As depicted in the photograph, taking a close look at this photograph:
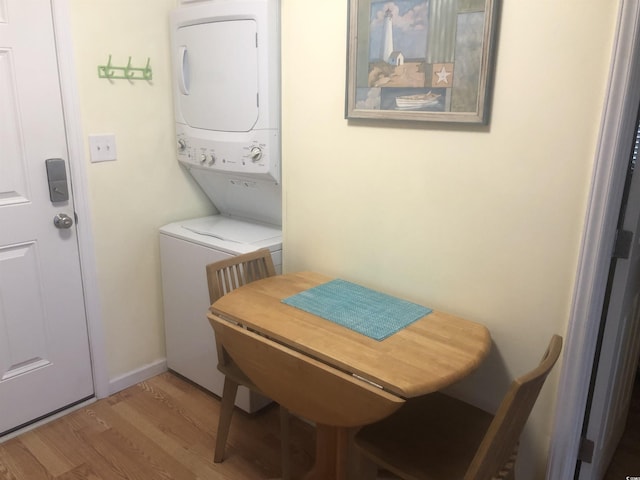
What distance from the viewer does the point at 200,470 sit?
6.77 ft

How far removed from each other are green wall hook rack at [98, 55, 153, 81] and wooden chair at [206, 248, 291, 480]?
3.33 feet

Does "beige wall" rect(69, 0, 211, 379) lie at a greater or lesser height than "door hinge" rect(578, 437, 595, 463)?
greater

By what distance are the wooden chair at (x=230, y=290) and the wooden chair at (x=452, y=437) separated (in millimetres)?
369

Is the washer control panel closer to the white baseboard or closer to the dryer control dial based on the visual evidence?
the dryer control dial

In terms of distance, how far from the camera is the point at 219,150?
7.58 ft

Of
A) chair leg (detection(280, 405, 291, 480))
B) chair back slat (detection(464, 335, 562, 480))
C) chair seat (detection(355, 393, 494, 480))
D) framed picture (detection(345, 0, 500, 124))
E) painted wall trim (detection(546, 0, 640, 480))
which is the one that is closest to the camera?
chair back slat (detection(464, 335, 562, 480))

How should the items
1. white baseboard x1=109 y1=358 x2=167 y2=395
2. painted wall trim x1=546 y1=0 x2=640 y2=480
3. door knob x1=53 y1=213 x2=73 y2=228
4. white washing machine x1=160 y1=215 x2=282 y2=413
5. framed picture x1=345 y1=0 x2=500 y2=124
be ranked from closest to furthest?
1. painted wall trim x1=546 y1=0 x2=640 y2=480
2. framed picture x1=345 y1=0 x2=500 y2=124
3. door knob x1=53 y1=213 x2=73 y2=228
4. white washing machine x1=160 y1=215 x2=282 y2=413
5. white baseboard x1=109 y1=358 x2=167 y2=395

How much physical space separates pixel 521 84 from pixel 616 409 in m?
1.35

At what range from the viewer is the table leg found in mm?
1651

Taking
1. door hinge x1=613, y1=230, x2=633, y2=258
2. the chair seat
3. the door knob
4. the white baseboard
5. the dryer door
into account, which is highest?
the dryer door

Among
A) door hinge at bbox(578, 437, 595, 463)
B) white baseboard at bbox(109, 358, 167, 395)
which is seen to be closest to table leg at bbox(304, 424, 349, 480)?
door hinge at bbox(578, 437, 595, 463)

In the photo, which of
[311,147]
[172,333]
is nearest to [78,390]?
[172,333]

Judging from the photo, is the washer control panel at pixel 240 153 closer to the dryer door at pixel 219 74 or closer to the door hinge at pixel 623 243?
the dryer door at pixel 219 74

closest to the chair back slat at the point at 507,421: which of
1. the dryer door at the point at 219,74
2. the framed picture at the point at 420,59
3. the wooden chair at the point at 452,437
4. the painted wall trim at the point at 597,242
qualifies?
the wooden chair at the point at 452,437
